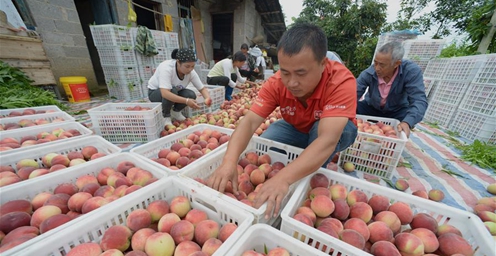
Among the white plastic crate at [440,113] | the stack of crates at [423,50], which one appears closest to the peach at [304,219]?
the white plastic crate at [440,113]

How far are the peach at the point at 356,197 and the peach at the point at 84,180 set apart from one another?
5.24ft

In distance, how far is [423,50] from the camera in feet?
19.1

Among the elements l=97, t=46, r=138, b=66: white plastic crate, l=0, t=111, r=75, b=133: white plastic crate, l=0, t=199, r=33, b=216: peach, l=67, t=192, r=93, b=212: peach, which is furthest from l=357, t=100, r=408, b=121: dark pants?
l=97, t=46, r=138, b=66: white plastic crate

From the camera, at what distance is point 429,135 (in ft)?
11.8

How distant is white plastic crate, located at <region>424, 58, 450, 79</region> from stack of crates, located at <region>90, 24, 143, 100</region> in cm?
722

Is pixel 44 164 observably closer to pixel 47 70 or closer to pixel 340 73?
pixel 340 73

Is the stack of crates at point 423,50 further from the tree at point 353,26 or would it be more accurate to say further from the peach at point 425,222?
the tree at point 353,26

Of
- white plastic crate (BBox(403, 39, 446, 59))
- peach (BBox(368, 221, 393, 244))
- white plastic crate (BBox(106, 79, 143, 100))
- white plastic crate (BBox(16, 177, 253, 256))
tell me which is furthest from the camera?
white plastic crate (BBox(403, 39, 446, 59))

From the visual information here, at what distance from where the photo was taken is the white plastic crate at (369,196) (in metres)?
0.85

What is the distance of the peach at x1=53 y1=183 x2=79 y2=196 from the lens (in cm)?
121

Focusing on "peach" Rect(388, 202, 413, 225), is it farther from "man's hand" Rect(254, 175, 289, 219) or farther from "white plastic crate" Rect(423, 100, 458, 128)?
"white plastic crate" Rect(423, 100, 458, 128)

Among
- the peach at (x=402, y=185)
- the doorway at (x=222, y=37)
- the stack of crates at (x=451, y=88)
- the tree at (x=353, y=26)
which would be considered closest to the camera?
the peach at (x=402, y=185)

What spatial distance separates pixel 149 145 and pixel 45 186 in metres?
0.68

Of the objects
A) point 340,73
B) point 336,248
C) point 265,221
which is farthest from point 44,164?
point 340,73
